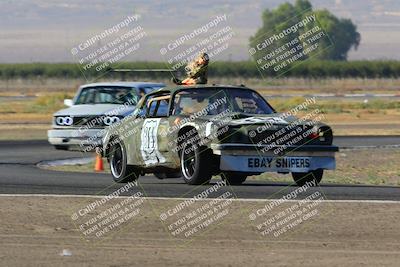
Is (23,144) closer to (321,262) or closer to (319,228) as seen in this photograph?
(319,228)

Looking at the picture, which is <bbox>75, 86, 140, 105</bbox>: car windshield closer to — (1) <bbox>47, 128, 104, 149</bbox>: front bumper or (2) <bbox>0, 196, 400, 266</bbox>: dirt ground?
(1) <bbox>47, 128, 104, 149</bbox>: front bumper

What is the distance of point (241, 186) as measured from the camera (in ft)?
61.7

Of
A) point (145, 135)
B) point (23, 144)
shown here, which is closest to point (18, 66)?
point (23, 144)

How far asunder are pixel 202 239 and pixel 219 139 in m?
4.36

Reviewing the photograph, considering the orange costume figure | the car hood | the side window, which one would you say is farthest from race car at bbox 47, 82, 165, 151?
the side window

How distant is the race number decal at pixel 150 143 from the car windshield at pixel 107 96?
7659 millimetres

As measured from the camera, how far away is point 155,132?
18750mm

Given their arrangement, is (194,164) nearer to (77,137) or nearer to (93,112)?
(93,112)

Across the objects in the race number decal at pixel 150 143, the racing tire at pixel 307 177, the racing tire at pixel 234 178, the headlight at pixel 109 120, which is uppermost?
the race number decal at pixel 150 143

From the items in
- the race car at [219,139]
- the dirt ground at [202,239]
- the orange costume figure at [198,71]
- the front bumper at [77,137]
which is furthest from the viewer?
the front bumper at [77,137]

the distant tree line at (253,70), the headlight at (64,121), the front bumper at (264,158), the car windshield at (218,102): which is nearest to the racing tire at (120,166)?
the car windshield at (218,102)

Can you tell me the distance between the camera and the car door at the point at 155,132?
1856cm

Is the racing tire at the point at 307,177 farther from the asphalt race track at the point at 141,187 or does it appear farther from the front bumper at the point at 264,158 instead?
the front bumper at the point at 264,158

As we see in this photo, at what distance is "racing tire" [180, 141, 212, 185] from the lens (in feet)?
57.4
